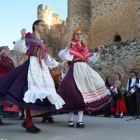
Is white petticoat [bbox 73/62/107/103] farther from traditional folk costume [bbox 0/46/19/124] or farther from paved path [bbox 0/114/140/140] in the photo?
traditional folk costume [bbox 0/46/19/124]

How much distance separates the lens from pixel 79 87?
12.6 ft

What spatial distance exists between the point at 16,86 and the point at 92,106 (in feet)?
4.92

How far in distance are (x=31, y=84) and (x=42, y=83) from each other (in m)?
0.18

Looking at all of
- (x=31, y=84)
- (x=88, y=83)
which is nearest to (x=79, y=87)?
(x=88, y=83)

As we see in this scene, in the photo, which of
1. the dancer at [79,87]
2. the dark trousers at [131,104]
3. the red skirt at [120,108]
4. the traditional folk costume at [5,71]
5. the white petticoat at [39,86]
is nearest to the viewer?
the white petticoat at [39,86]

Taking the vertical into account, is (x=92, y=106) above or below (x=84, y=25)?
below

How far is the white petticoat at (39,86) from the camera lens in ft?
9.39

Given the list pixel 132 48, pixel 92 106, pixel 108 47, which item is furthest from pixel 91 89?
pixel 108 47

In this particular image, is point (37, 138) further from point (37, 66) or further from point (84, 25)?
point (84, 25)

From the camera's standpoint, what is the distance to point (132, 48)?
299 inches

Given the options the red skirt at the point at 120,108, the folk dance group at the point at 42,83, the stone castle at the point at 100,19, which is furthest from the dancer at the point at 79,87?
the stone castle at the point at 100,19

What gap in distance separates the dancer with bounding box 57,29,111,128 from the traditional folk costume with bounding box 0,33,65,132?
730 millimetres

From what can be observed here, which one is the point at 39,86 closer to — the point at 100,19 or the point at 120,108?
the point at 120,108

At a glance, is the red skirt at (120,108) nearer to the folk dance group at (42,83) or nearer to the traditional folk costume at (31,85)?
the folk dance group at (42,83)
